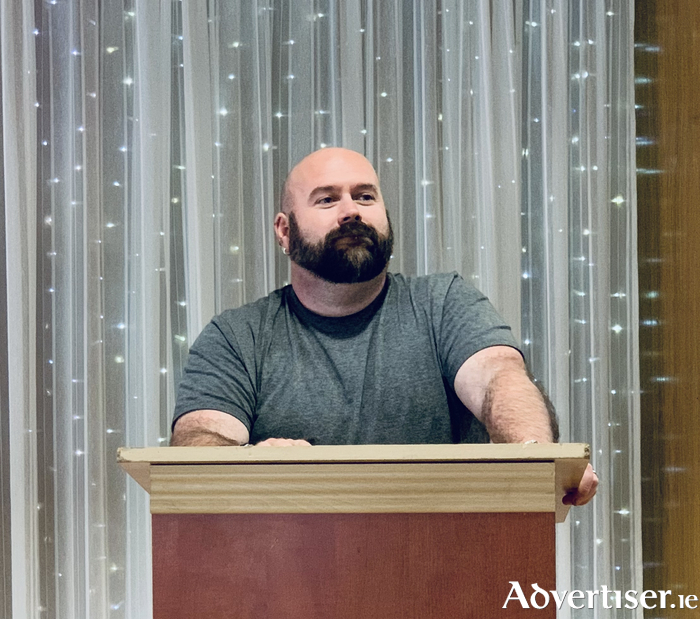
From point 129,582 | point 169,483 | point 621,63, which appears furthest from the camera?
point 621,63

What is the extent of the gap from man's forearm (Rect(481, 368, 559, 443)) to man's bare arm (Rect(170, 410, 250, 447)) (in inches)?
17.2

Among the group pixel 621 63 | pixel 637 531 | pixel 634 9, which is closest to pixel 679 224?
pixel 621 63

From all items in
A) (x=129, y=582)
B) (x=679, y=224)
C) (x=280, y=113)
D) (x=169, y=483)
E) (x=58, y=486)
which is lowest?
(x=129, y=582)

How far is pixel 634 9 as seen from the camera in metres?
2.70

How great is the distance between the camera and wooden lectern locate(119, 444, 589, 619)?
1.05 metres

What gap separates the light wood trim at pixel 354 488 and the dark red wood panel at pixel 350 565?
11 mm

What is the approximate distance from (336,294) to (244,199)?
79 cm

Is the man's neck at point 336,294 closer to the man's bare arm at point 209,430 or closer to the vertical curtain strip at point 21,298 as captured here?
the man's bare arm at point 209,430

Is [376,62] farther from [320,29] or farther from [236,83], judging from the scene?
[236,83]

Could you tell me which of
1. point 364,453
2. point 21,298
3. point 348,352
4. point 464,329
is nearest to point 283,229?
point 348,352

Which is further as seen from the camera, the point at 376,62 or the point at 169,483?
the point at 376,62

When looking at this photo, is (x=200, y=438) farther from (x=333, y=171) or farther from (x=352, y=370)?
(x=333, y=171)

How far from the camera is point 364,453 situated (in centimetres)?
107

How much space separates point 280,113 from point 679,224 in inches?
44.0
